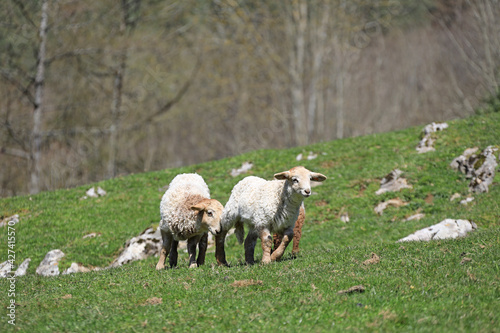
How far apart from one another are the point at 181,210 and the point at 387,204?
9803 millimetres

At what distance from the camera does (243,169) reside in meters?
24.4

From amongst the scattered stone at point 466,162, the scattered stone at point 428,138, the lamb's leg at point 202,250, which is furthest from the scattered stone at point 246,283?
the scattered stone at point 428,138

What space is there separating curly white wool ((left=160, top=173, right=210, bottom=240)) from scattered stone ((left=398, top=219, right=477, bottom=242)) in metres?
6.05

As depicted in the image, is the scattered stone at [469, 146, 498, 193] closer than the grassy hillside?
No

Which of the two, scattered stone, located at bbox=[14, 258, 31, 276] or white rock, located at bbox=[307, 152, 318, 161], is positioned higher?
white rock, located at bbox=[307, 152, 318, 161]

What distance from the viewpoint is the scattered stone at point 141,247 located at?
54.3ft

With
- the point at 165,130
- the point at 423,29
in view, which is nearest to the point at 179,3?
the point at 165,130

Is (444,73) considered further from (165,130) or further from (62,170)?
(62,170)

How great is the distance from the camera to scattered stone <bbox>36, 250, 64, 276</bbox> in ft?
51.6

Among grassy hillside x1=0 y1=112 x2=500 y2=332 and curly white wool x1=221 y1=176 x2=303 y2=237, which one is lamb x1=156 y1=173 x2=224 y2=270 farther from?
grassy hillside x1=0 y1=112 x2=500 y2=332

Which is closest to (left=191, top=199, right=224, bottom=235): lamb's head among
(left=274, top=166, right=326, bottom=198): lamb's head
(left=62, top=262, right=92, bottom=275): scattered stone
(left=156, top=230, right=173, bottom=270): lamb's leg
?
(left=156, top=230, right=173, bottom=270): lamb's leg

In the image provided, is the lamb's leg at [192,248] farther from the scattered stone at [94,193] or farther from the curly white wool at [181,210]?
the scattered stone at [94,193]

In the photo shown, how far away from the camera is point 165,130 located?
54094 mm

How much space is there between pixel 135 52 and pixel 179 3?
7396 mm
